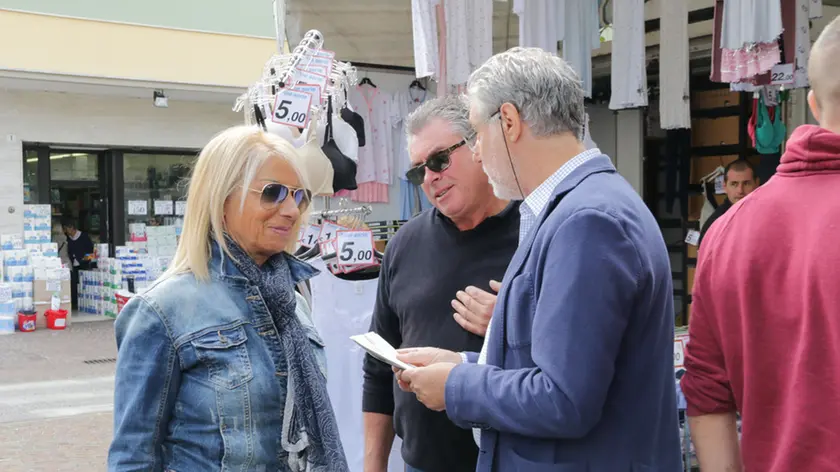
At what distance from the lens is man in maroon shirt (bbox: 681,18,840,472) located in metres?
1.52

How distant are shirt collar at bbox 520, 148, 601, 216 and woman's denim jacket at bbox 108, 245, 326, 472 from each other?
2.53ft

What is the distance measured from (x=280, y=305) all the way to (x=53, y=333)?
1229cm

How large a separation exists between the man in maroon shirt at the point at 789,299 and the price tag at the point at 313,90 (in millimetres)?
2528

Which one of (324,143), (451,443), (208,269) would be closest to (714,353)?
(451,443)

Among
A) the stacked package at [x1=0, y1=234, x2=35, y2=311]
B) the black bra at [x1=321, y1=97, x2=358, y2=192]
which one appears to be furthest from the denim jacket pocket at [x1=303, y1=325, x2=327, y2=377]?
the stacked package at [x1=0, y1=234, x2=35, y2=311]

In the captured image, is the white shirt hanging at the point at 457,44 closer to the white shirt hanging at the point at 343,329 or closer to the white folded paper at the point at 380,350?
the white shirt hanging at the point at 343,329

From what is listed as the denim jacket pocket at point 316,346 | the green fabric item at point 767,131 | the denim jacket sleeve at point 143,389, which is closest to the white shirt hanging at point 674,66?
the green fabric item at point 767,131

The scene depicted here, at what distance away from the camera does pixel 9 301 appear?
41.6ft

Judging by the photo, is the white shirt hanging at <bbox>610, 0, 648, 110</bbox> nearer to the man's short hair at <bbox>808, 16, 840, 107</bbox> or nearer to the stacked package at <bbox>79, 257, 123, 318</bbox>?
the man's short hair at <bbox>808, 16, 840, 107</bbox>

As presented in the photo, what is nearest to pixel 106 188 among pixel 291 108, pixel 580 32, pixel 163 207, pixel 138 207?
pixel 138 207

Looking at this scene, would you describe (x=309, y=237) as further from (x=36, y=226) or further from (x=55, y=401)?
(x=36, y=226)

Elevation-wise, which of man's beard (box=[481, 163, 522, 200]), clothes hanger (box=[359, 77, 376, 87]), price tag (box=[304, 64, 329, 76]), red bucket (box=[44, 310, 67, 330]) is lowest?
red bucket (box=[44, 310, 67, 330])

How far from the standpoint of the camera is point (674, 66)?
5.90 metres

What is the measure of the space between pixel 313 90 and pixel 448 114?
4.76ft
